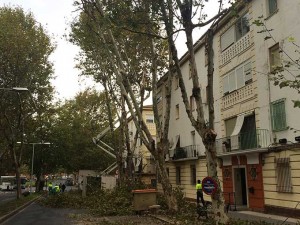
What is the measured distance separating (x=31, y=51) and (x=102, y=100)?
19826 millimetres

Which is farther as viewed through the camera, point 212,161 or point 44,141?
point 44,141

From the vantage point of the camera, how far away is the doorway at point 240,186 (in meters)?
23.1

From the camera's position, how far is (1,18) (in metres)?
26.2

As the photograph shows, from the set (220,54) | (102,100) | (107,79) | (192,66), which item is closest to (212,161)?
(192,66)

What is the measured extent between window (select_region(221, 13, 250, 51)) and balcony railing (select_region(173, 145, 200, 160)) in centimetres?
805

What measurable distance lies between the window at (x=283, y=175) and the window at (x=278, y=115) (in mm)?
1566

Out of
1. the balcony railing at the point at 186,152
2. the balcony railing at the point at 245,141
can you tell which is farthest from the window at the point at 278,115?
the balcony railing at the point at 186,152

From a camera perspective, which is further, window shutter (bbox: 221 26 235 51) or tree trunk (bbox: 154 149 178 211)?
window shutter (bbox: 221 26 235 51)

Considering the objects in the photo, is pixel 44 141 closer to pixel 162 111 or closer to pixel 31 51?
pixel 162 111

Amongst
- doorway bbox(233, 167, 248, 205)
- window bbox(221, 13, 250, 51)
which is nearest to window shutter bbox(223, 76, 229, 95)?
window bbox(221, 13, 250, 51)

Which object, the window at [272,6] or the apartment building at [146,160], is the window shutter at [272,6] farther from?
the apartment building at [146,160]

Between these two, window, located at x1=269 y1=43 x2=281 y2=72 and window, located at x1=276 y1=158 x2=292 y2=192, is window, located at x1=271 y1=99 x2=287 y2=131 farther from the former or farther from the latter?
window, located at x1=269 y1=43 x2=281 y2=72

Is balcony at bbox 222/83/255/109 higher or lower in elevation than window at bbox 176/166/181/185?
higher

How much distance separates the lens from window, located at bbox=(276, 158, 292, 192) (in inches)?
696
